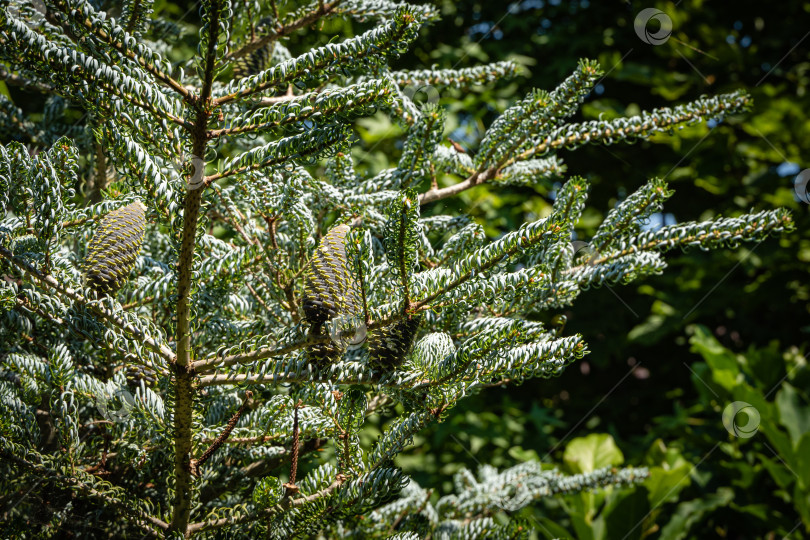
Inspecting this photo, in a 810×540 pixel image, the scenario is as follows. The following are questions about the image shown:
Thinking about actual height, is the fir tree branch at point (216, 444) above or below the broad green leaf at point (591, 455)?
above

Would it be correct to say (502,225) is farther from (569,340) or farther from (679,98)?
(569,340)

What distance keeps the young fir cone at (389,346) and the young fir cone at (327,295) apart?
0.03 metres

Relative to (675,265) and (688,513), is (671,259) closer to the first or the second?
(675,265)

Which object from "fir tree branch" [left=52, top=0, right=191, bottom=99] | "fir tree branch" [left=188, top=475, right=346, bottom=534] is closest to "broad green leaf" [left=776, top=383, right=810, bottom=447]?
"fir tree branch" [left=188, top=475, right=346, bottom=534]

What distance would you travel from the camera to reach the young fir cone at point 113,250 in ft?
1.78

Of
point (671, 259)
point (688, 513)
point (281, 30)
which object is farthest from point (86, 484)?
point (671, 259)

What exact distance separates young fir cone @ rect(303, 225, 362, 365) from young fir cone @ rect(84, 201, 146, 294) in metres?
0.19

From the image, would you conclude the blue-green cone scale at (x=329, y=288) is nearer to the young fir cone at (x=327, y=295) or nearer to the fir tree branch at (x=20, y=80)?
the young fir cone at (x=327, y=295)

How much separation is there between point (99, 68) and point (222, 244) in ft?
0.86

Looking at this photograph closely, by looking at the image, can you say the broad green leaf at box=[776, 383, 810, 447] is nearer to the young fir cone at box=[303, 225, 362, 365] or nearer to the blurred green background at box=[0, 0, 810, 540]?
the blurred green background at box=[0, 0, 810, 540]

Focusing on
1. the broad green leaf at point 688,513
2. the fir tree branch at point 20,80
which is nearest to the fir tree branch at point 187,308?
the fir tree branch at point 20,80

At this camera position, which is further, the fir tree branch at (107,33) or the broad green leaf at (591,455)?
the broad green leaf at (591,455)

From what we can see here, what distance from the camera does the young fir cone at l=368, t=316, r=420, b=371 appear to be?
1.68 ft

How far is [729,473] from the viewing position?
5.98ft
